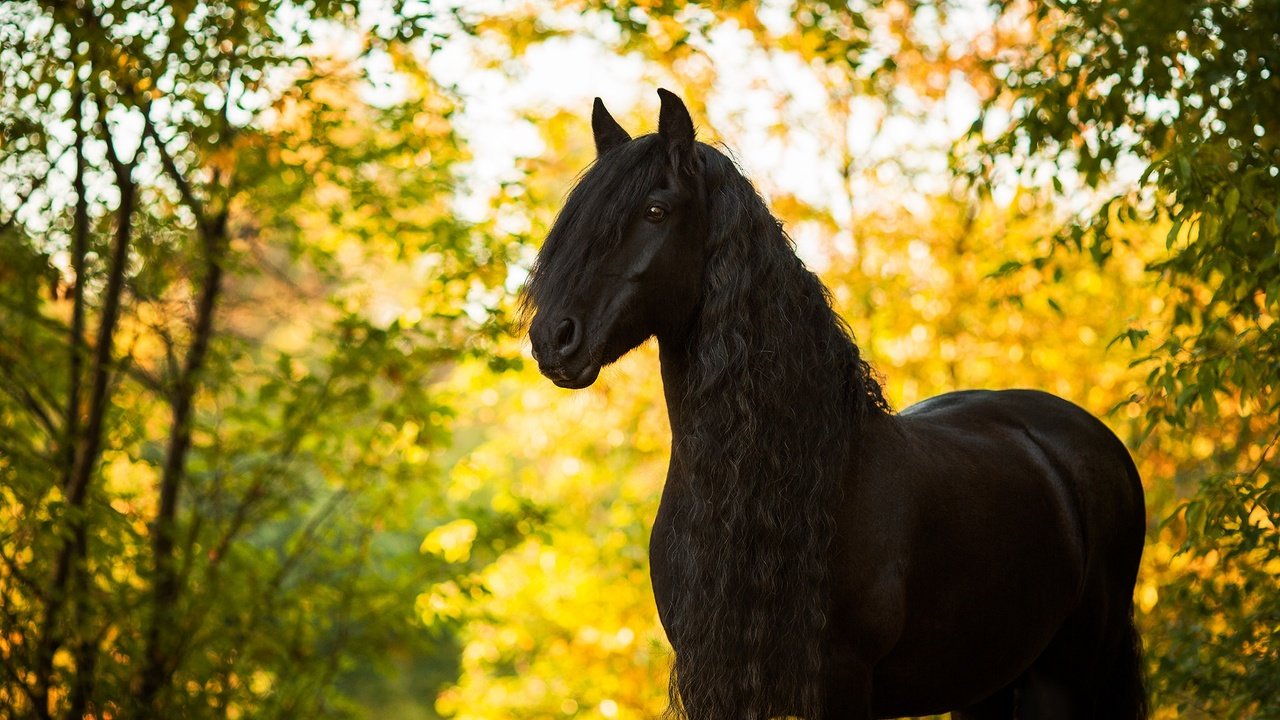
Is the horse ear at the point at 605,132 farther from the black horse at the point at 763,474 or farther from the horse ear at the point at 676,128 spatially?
the horse ear at the point at 676,128

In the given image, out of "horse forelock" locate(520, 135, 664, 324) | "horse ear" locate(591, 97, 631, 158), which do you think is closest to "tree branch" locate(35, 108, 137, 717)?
"horse ear" locate(591, 97, 631, 158)

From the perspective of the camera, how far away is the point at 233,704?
19.2 ft

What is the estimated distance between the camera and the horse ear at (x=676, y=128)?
2420 mm

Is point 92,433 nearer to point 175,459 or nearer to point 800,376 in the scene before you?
point 175,459

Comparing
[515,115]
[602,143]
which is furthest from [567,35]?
[602,143]

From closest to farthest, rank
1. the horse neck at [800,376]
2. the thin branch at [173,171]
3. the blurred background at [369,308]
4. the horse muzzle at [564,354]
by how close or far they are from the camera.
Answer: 1. the horse muzzle at [564,354]
2. the horse neck at [800,376]
3. the blurred background at [369,308]
4. the thin branch at [173,171]

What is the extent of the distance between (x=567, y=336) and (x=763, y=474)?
49cm

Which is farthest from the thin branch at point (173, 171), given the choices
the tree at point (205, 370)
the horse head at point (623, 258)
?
the horse head at point (623, 258)

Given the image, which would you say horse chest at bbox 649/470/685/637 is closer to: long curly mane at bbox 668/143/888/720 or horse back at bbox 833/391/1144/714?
long curly mane at bbox 668/143/888/720

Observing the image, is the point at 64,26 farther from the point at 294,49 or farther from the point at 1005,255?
the point at 1005,255

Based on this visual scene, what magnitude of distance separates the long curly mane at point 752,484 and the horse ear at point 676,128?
0.07m

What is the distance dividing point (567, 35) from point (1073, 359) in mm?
5227

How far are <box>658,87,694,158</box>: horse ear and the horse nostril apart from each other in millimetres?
449

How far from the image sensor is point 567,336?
7.38ft
